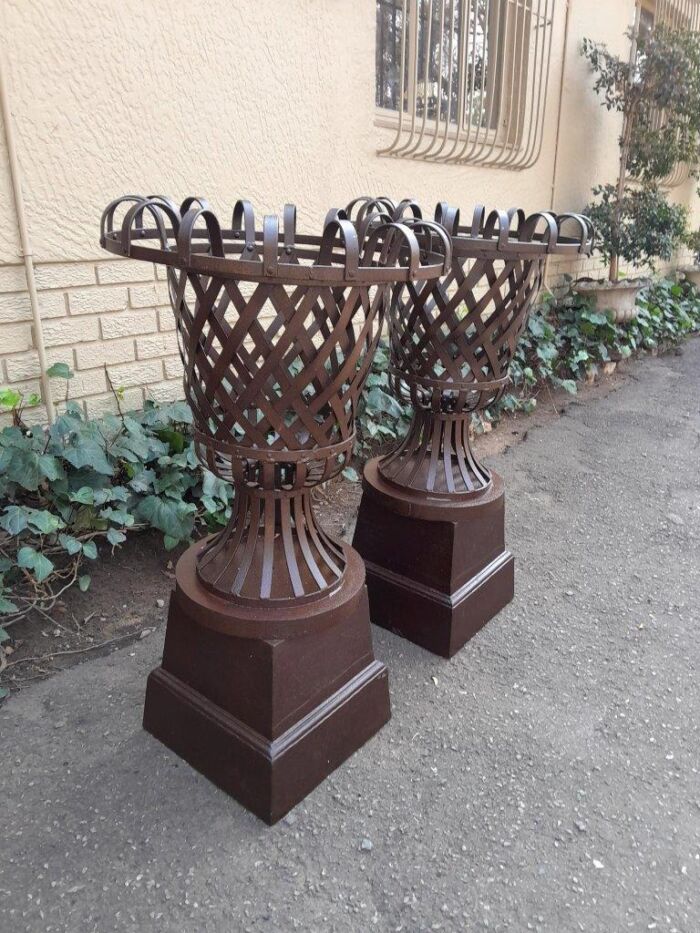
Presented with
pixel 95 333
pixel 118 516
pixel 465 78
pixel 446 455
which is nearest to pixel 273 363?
pixel 446 455

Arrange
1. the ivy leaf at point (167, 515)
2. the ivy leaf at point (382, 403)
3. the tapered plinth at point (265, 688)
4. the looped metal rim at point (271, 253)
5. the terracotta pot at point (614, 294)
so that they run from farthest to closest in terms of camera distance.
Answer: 1. the terracotta pot at point (614, 294)
2. the ivy leaf at point (382, 403)
3. the ivy leaf at point (167, 515)
4. the tapered plinth at point (265, 688)
5. the looped metal rim at point (271, 253)

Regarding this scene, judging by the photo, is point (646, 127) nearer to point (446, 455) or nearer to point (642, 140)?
point (642, 140)

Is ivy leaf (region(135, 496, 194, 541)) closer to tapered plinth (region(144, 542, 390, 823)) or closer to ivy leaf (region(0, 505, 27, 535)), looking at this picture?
ivy leaf (region(0, 505, 27, 535))

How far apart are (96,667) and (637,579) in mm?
2017

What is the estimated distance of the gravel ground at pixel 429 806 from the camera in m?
1.44

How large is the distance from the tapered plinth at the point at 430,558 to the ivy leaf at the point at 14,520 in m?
1.04

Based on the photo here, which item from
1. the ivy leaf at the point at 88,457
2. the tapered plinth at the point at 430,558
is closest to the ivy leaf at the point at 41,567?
the ivy leaf at the point at 88,457

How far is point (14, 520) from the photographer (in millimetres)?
2113

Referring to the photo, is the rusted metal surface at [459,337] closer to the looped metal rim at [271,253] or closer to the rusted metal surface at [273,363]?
the rusted metal surface at [273,363]

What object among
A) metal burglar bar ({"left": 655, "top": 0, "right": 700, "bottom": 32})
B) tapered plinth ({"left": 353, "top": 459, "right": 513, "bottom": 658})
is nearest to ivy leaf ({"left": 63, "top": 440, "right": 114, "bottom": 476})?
tapered plinth ({"left": 353, "top": 459, "right": 513, "bottom": 658})

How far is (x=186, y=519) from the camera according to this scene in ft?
8.29

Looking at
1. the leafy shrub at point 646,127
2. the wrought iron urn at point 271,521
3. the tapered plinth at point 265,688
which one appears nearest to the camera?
the wrought iron urn at point 271,521

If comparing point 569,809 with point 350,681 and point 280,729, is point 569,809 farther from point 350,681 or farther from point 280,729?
point 280,729

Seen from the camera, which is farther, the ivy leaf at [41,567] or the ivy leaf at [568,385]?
the ivy leaf at [568,385]
